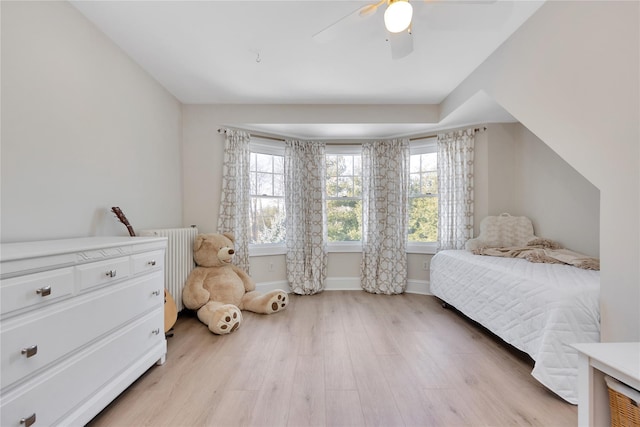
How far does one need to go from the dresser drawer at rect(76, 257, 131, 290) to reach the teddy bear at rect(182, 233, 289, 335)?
121 cm

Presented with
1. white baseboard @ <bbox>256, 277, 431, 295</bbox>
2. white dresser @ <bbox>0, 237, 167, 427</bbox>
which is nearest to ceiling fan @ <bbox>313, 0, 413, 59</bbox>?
white dresser @ <bbox>0, 237, 167, 427</bbox>

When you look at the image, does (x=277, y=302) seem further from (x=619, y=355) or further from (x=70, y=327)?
(x=619, y=355)

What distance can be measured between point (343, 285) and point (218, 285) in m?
1.76

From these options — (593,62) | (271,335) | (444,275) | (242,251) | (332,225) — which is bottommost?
(271,335)

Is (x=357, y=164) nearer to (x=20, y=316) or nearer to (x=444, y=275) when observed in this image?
(x=444, y=275)

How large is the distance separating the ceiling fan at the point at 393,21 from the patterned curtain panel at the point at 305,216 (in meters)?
2.06

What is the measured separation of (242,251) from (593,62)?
3.35 meters

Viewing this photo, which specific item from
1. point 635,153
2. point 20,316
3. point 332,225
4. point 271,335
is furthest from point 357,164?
point 20,316

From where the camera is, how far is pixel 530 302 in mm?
1701

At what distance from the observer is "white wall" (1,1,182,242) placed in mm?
1343

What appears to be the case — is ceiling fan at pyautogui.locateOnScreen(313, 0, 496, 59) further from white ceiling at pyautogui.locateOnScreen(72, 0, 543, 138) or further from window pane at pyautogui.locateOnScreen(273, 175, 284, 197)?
window pane at pyautogui.locateOnScreen(273, 175, 284, 197)

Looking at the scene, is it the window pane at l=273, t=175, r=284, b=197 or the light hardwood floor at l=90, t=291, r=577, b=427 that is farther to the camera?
the window pane at l=273, t=175, r=284, b=197

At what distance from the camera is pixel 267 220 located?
3605mm

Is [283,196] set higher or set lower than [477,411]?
higher
